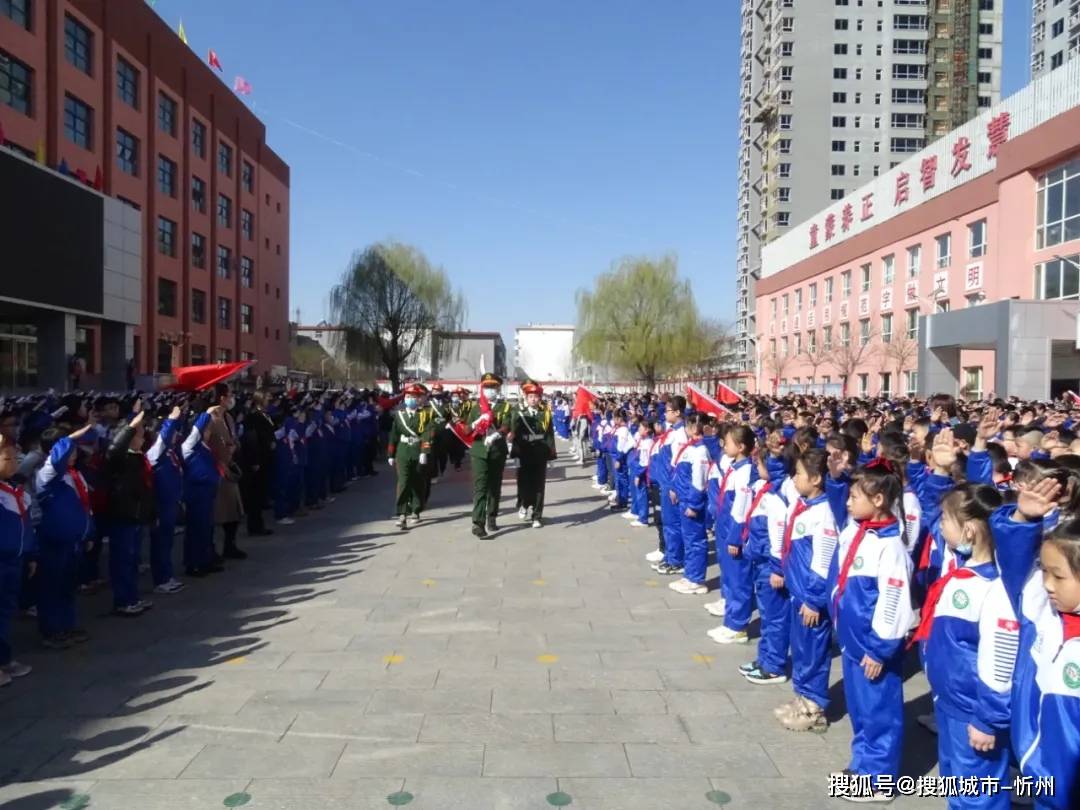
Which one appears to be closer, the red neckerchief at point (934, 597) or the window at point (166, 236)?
the red neckerchief at point (934, 597)

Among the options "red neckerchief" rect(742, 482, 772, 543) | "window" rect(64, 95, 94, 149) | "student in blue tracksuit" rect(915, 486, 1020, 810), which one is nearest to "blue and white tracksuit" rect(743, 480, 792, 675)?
"red neckerchief" rect(742, 482, 772, 543)

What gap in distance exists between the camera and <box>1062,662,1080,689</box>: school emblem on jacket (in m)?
2.45

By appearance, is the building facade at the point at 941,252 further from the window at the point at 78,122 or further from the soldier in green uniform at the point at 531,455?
the window at the point at 78,122

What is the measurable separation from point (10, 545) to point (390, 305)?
38511 mm

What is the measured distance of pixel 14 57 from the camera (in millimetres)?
22031

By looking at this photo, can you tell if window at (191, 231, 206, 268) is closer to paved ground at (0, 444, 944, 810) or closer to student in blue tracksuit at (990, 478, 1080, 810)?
paved ground at (0, 444, 944, 810)

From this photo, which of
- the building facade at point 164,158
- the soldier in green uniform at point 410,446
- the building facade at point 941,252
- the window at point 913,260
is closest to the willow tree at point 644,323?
the building facade at point 941,252

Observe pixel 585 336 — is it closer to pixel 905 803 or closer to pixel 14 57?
pixel 14 57

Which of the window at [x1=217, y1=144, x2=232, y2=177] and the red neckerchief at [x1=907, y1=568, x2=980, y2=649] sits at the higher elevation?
the window at [x1=217, y1=144, x2=232, y2=177]

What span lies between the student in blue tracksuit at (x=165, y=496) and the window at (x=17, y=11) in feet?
71.6

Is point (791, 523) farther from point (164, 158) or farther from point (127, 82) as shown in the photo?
point (164, 158)

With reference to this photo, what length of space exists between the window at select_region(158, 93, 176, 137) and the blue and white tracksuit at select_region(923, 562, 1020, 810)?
3639 centimetres

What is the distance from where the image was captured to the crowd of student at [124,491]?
5566 millimetres

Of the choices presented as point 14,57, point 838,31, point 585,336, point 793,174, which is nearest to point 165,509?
point 14,57
